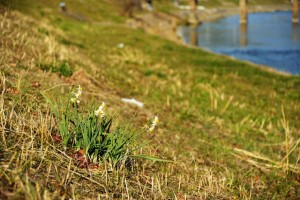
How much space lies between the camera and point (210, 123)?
8.91 meters

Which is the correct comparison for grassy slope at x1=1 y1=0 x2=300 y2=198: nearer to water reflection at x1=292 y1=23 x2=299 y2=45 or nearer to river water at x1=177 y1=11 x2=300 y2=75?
river water at x1=177 y1=11 x2=300 y2=75

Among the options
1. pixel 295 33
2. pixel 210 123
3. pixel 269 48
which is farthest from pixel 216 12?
pixel 210 123

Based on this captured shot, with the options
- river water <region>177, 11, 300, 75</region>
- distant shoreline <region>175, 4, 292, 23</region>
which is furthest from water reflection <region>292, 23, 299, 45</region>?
distant shoreline <region>175, 4, 292, 23</region>

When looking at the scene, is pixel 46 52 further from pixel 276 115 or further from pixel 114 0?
pixel 114 0

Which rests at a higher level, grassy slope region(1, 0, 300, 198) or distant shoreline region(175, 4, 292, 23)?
distant shoreline region(175, 4, 292, 23)

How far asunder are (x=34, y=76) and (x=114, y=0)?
164ft

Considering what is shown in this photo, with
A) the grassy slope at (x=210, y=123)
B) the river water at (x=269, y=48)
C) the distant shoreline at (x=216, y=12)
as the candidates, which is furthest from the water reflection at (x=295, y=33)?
the grassy slope at (x=210, y=123)

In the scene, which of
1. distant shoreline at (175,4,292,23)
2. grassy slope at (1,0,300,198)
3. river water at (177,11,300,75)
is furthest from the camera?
distant shoreline at (175,4,292,23)

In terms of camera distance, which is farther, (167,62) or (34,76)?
(167,62)

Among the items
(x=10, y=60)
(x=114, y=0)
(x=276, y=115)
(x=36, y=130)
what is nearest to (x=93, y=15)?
(x=114, y=0)

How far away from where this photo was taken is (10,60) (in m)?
7.09

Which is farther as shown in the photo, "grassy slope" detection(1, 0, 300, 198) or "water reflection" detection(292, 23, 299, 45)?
"water reflection" detection(292, 23, 299, 45)

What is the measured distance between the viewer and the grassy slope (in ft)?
14.7

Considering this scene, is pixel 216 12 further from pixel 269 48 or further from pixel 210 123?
pixel 210 123
